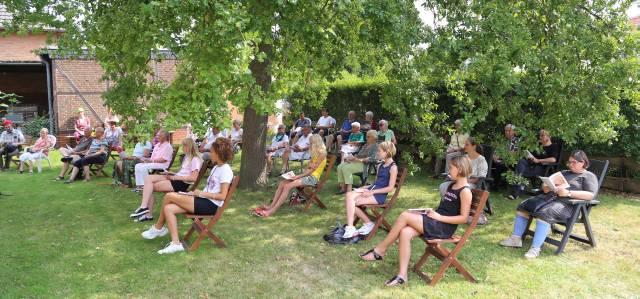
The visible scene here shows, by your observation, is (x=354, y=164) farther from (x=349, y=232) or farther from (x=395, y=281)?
(x=395, y=281)

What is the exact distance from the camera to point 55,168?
11.6 m

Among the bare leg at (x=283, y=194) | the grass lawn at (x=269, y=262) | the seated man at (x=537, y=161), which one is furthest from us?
the seated man at (x=537, y=161)

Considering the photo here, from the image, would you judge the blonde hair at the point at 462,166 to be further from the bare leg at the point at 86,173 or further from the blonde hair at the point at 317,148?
the bare leg at the point at 86,173

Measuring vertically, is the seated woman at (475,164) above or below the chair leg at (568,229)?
above

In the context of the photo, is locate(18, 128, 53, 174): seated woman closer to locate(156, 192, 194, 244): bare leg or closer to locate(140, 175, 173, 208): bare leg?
locate(140, 175, 173, 208): bare leg

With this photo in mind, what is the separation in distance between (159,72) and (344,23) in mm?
13848

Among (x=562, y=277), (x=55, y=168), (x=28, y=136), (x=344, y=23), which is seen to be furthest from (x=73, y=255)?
(x=28, y=136)

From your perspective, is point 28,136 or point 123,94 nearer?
point 123,94

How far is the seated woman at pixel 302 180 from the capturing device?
700 centimetres

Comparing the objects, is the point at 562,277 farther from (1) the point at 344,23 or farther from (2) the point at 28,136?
(2) the point at 28,136

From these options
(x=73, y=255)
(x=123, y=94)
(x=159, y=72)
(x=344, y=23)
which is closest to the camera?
(x=73, y=255)

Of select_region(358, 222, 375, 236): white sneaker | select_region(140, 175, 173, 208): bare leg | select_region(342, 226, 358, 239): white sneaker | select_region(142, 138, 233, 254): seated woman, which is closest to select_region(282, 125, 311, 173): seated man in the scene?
select_region(140, 175, 173, 208): bare leg

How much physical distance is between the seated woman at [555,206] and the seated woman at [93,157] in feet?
26.4

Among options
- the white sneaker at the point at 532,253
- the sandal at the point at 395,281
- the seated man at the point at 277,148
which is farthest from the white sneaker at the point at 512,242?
the seated man at the point at 277,148
